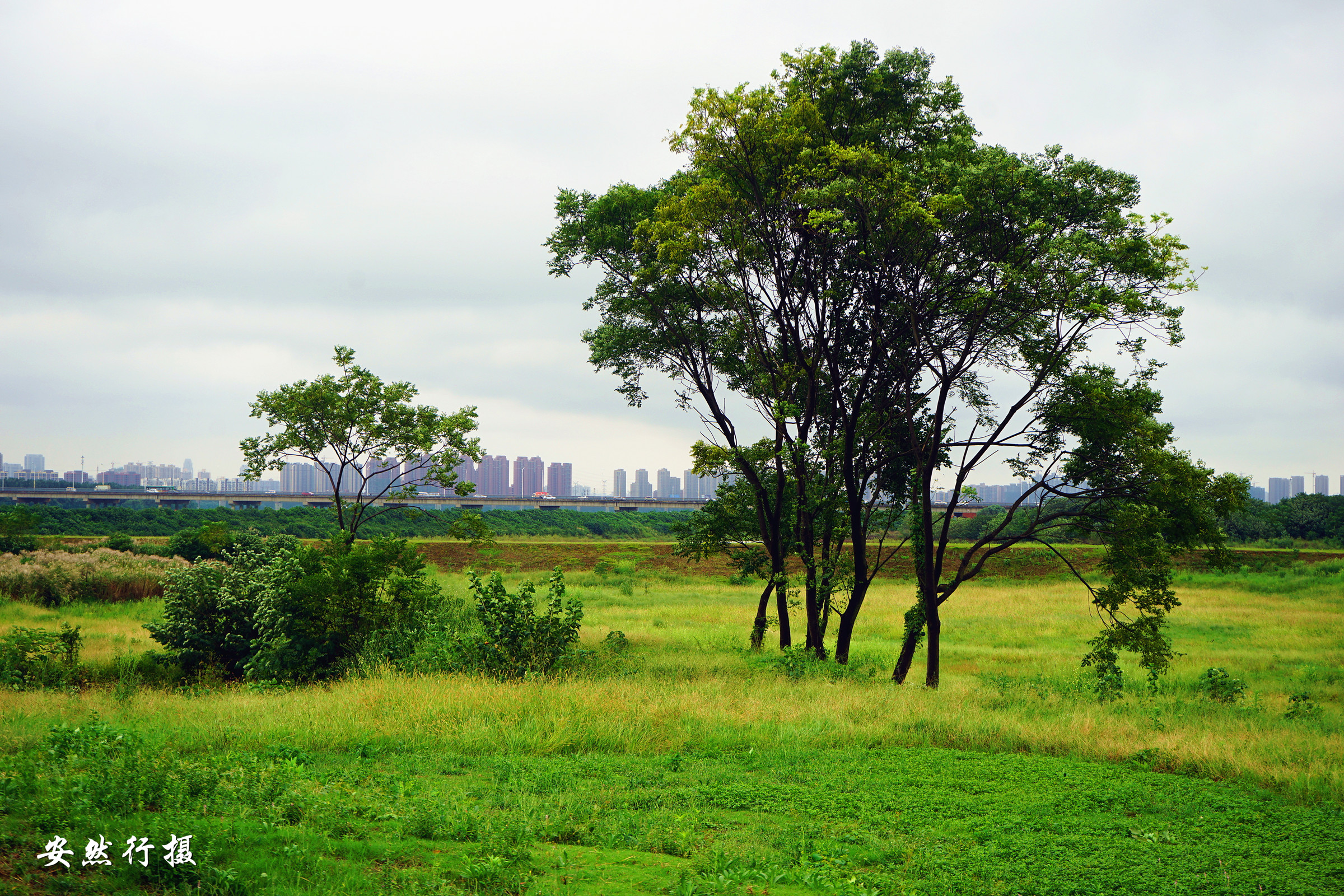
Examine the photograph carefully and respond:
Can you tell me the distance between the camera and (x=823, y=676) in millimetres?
16406

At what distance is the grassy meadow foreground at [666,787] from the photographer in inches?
219

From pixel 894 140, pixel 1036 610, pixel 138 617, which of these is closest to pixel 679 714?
pixel 894 140

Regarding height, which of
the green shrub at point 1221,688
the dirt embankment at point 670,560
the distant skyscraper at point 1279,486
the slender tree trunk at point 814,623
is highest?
the distant skyscraper at point 1279,486

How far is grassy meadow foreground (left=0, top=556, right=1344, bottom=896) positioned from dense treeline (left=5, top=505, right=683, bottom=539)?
134 feet

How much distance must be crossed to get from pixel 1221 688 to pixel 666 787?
14.4 metres

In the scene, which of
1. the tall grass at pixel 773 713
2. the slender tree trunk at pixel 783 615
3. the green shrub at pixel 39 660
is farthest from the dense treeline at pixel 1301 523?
the green shrub at pixel 39 660

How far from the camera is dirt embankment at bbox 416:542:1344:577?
50375 mm

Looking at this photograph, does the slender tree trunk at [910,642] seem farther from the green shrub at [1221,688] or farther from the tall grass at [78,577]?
the tall grass at [78,577]

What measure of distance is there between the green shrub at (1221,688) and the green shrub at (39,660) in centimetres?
2232

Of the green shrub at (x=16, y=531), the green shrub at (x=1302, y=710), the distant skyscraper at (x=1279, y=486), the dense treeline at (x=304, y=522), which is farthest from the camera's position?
the distant skyscraper at (x=1279, y=486)

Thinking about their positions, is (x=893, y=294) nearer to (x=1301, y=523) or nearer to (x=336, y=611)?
(x=336, y=611)

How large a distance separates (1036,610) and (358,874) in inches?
1351

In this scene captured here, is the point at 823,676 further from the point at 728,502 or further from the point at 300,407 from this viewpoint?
the point at 300,407

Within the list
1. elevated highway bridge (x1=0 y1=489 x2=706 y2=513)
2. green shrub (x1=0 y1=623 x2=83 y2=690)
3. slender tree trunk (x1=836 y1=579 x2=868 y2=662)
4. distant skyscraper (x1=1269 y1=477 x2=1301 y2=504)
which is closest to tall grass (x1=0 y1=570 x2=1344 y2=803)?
slender tree trunk (x1=836 y1=579 x2=868 y2=662)
